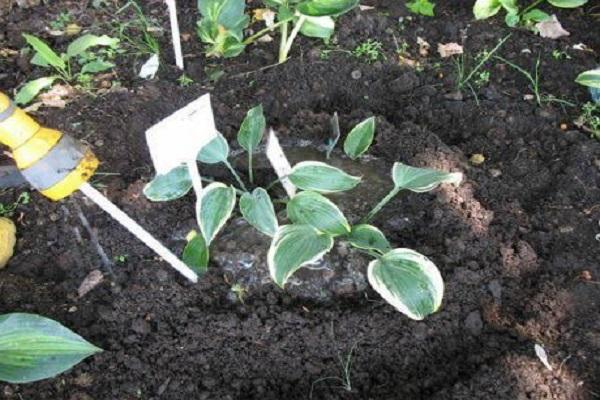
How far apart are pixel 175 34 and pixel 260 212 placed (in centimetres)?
72

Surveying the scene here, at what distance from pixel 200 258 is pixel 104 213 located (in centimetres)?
33

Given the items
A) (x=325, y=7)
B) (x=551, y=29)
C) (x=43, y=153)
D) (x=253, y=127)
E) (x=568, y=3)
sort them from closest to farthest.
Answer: (x=43, y=153) < (x=253, y=127) < (x=325, y=7) < (x=568, y=3) < (x=551, y=29)

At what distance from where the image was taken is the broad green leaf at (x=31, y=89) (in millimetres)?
1931

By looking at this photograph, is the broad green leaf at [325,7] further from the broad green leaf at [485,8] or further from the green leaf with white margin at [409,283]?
the green leaf with white margin at [409,283]

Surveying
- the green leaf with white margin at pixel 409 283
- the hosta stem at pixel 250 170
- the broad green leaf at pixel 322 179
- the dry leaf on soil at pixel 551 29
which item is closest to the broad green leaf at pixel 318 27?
the hosta stem at pixel 250 170

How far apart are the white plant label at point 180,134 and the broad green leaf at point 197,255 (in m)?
0.30

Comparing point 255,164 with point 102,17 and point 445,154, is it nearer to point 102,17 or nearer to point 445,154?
point 445,154

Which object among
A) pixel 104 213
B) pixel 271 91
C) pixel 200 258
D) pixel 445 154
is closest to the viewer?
pixel 200 258

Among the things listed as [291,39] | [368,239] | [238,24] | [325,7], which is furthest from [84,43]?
[368,239]

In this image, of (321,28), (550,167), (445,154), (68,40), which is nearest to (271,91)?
(321,28)

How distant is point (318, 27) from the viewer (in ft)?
6.73

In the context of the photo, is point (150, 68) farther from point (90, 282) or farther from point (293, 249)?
point (293, 249)

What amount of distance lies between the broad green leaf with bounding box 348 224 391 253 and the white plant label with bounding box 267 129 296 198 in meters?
0.19

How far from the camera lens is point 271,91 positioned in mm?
2031
